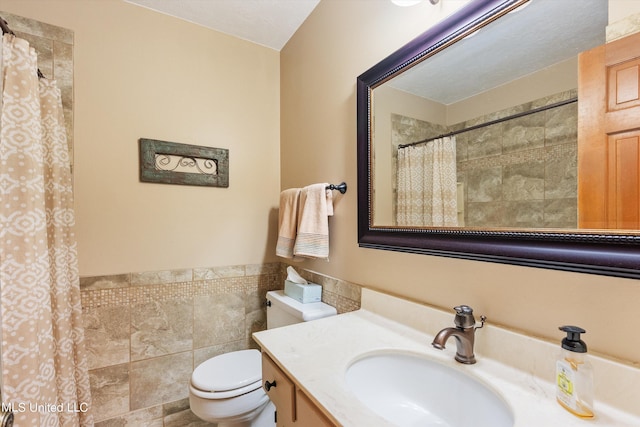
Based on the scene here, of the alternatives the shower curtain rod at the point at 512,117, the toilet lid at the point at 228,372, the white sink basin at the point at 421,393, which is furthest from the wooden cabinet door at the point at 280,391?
the shower curtain rod at the point at 512,117

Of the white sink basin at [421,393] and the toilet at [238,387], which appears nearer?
the white sink basin at [421,393]

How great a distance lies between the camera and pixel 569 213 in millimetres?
633

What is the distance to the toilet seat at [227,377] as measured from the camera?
4.20ft

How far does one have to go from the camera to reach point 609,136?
1.92ft

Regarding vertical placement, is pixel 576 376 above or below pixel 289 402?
above

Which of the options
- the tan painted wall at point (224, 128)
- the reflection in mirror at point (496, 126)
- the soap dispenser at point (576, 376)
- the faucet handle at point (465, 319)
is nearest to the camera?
the soap dispenser at point (576, 376)

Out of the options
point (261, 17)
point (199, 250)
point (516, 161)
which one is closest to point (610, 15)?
point (516, 161)

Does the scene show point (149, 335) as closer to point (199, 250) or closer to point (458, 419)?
point (199, 250)

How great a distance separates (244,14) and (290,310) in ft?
5.71

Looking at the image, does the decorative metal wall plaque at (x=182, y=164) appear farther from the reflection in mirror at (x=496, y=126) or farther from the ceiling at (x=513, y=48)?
the ceiling at (x=513, y=48)

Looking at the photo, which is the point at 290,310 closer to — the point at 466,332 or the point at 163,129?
the point at 466,332

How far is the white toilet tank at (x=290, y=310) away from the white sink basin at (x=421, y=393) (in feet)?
1.66

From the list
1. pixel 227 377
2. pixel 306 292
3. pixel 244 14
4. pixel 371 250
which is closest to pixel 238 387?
pixel 227 377

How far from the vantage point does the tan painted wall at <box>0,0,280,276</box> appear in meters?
1.46
